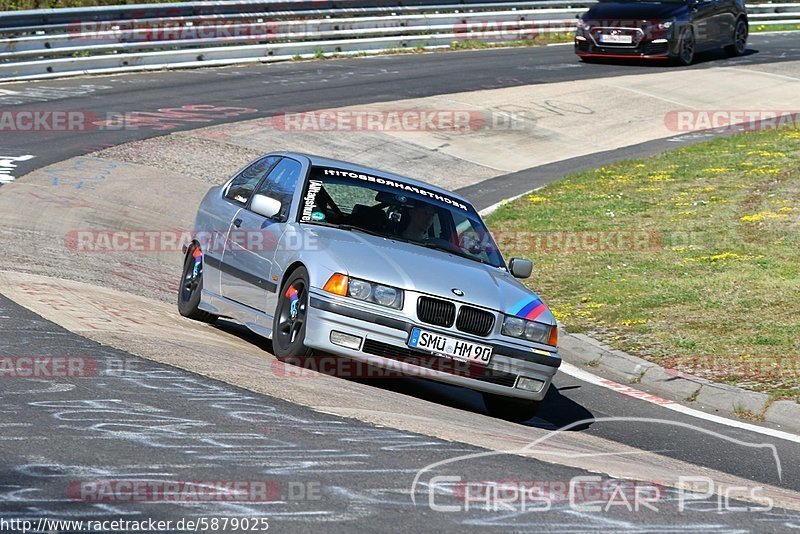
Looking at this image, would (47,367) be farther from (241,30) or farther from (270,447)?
(241,30)

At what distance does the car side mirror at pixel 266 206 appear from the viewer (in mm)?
9232

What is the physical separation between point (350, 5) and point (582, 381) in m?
21.8

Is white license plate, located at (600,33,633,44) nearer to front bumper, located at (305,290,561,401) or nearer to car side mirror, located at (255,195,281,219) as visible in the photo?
car side mirror, located at (255,195,281,219)

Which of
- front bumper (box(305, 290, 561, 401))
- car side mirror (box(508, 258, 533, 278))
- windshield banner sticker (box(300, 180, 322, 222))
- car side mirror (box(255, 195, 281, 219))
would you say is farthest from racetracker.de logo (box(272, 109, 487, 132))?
front bumper (box(305, 290, 561, 401))

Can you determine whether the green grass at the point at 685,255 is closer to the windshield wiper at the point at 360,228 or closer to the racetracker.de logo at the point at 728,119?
the racetracker.de logo at the point at 728,119

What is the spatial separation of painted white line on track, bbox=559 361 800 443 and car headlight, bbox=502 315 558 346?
1.30m

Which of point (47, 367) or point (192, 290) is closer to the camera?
point (47, 367)

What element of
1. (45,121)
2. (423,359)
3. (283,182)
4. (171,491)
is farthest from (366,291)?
(45,121)

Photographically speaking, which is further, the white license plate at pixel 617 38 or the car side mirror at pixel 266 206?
the white license plate at pixel 617 38

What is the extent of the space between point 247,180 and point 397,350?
3.01 metres

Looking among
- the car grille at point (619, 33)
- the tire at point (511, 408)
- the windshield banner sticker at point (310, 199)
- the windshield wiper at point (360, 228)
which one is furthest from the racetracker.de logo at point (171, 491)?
the car grille at point (619, 33)

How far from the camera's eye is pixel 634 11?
92.1 ft

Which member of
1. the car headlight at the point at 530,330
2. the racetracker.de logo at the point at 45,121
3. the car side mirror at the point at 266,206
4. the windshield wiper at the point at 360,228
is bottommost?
the racetracker.de logo at the point at 45,121

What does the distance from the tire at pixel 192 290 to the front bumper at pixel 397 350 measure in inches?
95.4
